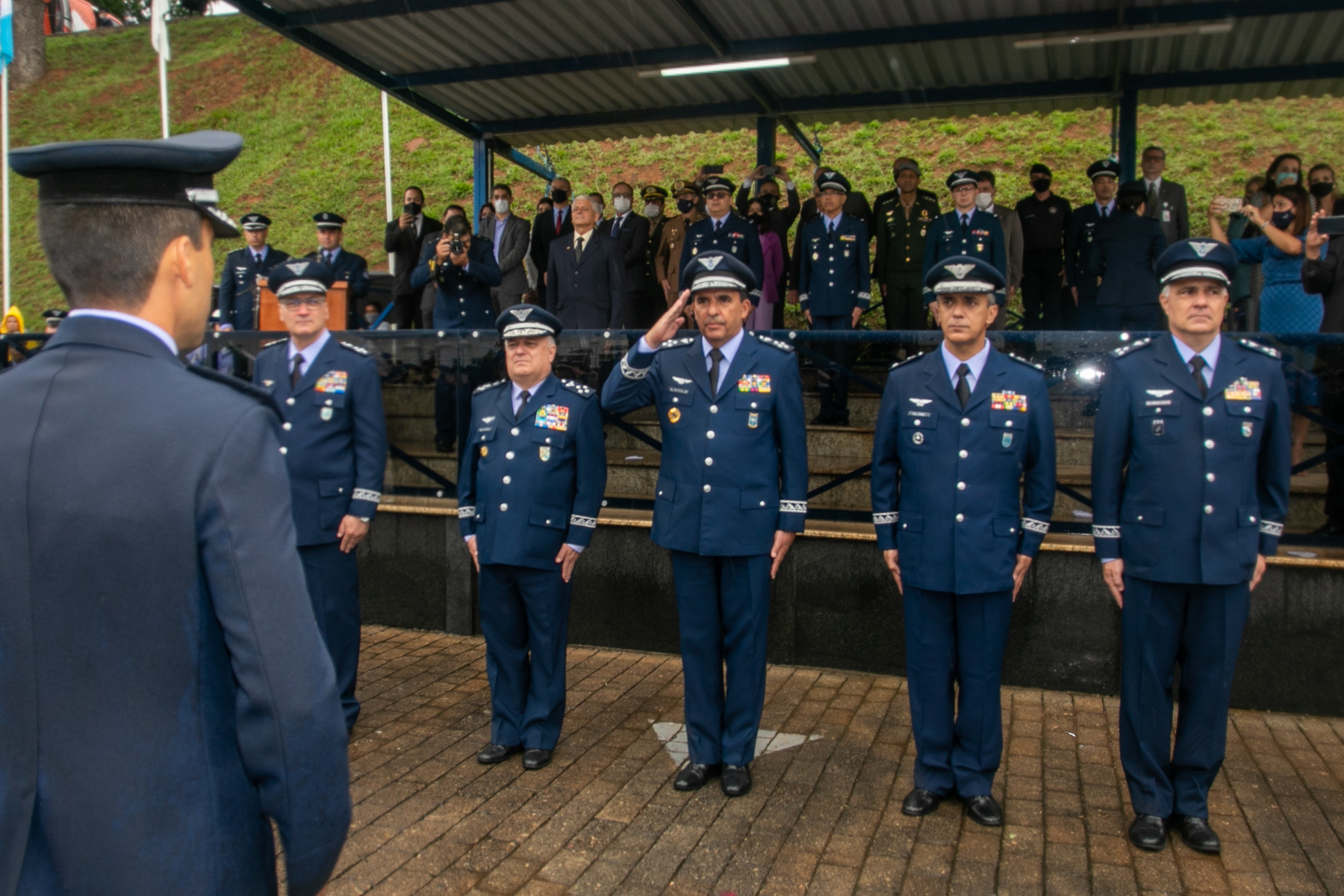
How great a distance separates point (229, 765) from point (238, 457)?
48 centimetres

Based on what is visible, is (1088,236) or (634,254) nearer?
(1088,236)

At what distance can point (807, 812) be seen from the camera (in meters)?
4.02

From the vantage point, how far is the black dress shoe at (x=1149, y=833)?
3.69 meters

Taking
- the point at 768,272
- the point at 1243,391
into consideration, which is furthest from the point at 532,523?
the point at 768,272

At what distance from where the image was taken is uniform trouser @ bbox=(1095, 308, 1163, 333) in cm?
851

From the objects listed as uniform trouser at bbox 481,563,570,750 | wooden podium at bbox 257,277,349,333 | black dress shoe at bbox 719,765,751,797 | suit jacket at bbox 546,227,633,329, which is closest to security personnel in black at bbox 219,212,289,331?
wooden podium at bbox 257,277,349,333

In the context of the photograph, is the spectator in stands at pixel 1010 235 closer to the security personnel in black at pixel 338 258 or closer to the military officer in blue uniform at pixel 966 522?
the military officer in blue uniform at pixel 966 522

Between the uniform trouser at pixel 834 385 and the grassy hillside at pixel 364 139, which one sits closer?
the uniform trouser at pixel 834 385

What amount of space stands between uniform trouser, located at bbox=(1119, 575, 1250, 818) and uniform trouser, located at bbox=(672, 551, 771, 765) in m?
1.46

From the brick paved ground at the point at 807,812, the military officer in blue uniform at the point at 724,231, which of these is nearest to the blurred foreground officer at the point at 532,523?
the brick paved ground at the point at 807,812

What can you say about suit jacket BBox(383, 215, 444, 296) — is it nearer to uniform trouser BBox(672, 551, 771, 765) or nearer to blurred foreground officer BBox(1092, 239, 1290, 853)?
uniform trouser BBox(672, 551, 771, 765)

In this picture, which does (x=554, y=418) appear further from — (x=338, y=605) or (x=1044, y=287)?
(x=1044, y=287)

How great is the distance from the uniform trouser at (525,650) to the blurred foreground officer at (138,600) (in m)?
3.09

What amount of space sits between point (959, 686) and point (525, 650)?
1984 millimetres
